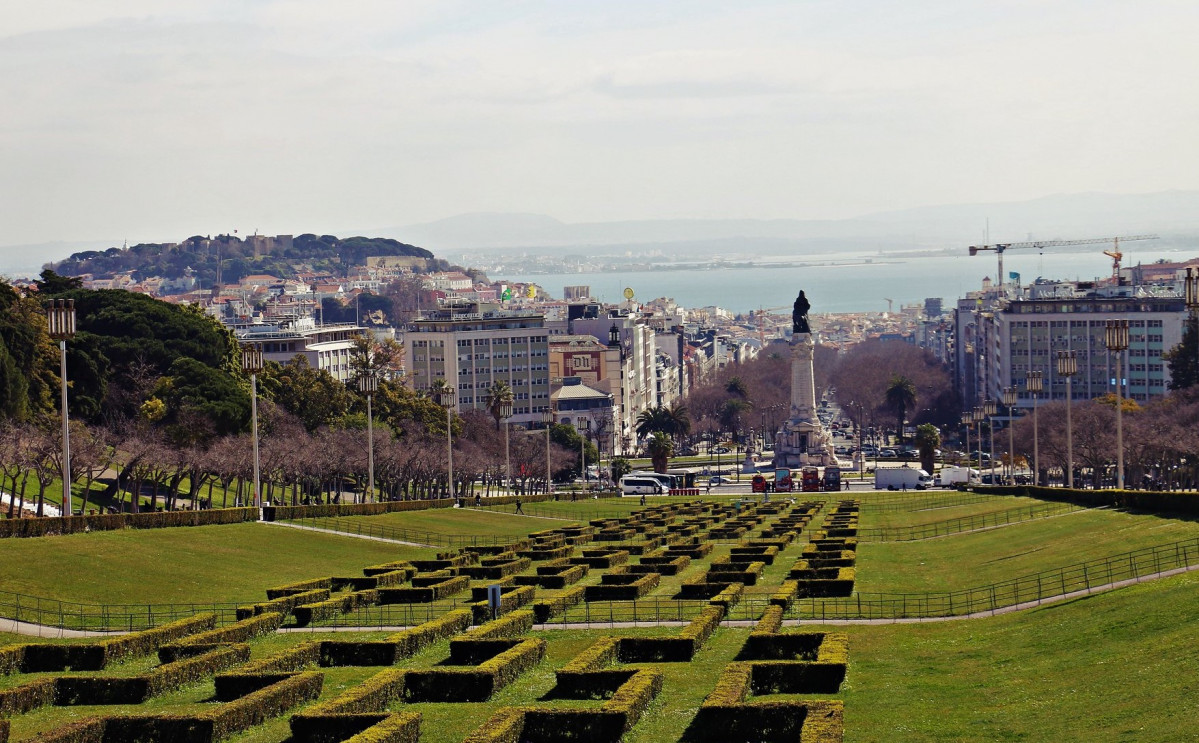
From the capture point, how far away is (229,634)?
42062mm

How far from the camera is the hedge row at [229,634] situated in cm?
3869

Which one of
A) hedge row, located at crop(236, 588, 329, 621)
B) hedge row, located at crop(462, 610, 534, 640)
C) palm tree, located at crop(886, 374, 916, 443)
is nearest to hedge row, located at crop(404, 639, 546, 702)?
hedge row, located at crop(462, 610, 534, 640)

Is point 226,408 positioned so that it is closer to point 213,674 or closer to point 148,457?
point 148,457

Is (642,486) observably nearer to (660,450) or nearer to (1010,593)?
(660,450)

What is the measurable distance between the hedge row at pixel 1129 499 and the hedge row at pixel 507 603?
86.1ft

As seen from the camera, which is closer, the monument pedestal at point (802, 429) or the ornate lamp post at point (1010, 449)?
the ornate lamp post at point (1010, 449)

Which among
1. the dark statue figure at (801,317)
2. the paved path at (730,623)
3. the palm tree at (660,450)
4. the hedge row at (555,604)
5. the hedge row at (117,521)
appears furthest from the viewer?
the dark statue figure at (801,317)

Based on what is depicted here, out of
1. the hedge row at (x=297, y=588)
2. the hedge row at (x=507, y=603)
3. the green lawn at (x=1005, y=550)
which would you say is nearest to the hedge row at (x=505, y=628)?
the hedge row at (x=507, y=603)

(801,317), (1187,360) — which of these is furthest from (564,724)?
(801,317)

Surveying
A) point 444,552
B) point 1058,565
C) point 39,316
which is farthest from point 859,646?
point 39,316

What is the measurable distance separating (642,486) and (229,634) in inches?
3735

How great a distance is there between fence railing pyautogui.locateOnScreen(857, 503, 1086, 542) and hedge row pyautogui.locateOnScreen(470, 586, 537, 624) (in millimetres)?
28462

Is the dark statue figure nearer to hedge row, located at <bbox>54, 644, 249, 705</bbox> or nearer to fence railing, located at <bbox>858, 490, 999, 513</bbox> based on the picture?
fence railing, located at <bbox>858, 490, 999, 513</bbox>

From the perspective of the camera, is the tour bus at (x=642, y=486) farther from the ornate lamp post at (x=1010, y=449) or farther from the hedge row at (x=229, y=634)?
the hedge row at (x=229, y=634)
